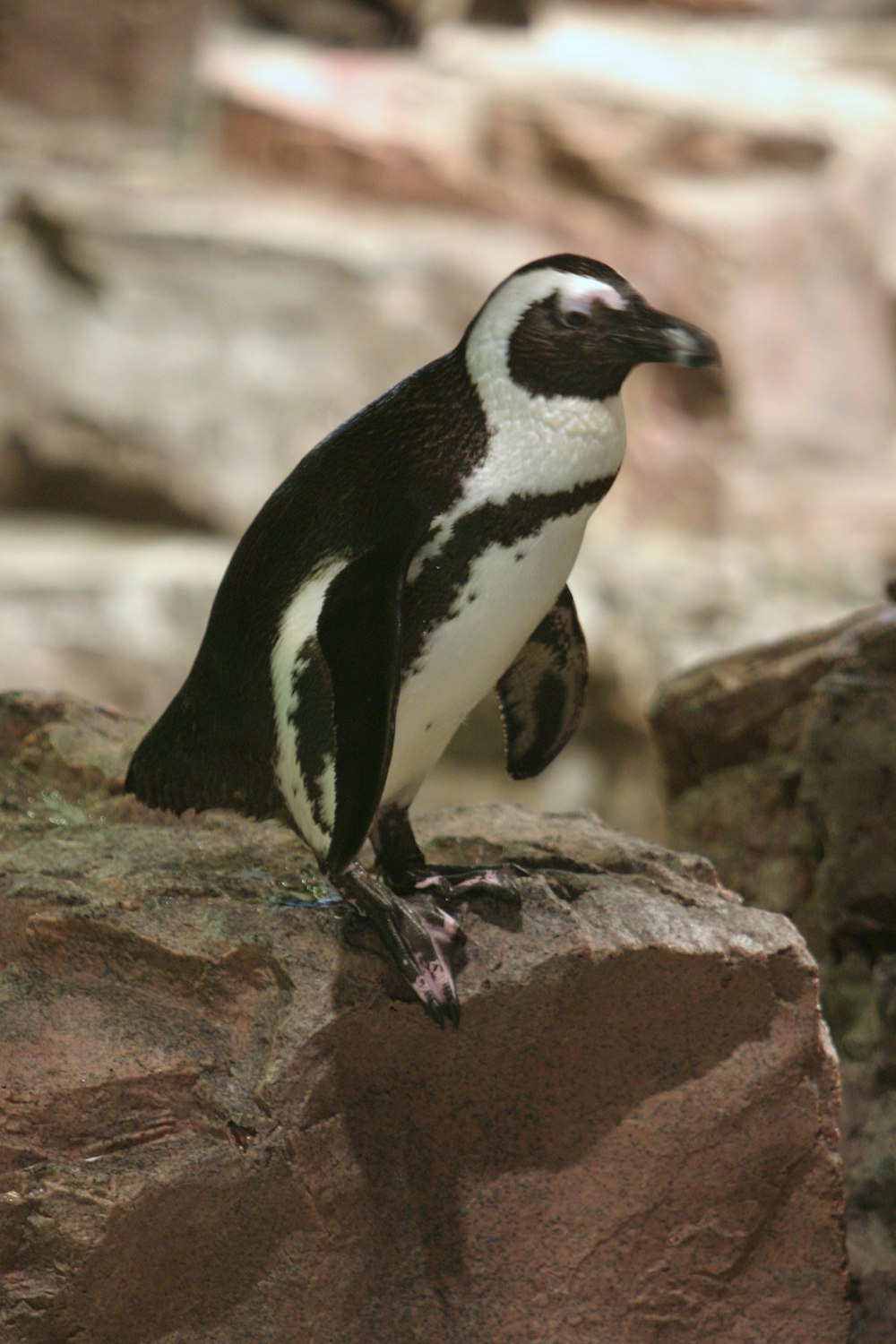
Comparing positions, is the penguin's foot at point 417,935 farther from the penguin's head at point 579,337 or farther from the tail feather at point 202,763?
the penguin's head at point 579,337

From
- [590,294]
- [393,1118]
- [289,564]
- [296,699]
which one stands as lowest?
[393,1118]

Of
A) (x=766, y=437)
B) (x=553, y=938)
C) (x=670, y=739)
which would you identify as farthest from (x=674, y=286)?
(x=553, y=938)

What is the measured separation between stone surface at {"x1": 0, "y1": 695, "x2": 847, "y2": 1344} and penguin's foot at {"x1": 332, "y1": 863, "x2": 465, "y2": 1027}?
0.03 meters

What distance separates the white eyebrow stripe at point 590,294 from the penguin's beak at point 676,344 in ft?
0.10

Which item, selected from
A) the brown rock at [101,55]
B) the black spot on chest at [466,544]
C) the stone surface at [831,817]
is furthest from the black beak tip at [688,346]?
the brown rock at [101,55]

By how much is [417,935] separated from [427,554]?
0.33 metres

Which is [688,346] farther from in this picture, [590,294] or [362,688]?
[362,688]

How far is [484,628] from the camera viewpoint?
1.27m

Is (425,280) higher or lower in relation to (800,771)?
higher

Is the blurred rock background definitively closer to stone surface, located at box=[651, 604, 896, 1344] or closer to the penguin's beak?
stone surface, located at box=[651, 604, 896, 1344]

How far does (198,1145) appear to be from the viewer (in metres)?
1.19

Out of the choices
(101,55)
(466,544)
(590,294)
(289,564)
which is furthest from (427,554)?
(101,55)

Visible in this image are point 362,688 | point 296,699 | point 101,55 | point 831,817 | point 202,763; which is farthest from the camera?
point 101,55

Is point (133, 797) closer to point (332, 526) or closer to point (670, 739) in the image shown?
→ point (332, 526)
